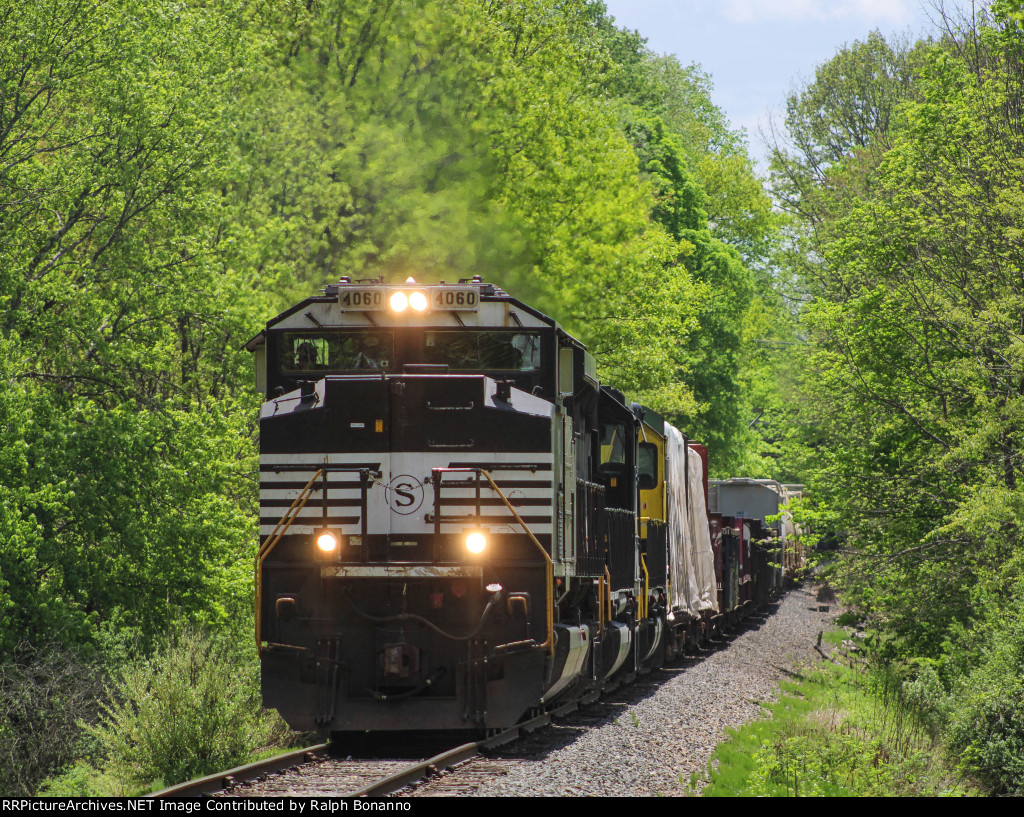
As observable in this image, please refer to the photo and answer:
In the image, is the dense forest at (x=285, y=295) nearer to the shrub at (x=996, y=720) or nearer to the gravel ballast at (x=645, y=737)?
the shrub at (x=996, y=720)

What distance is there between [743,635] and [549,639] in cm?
2047

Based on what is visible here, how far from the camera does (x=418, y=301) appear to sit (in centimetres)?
1132

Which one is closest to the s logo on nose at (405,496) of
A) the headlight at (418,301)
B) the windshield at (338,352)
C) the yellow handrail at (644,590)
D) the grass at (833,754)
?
the windshield at (338,352)

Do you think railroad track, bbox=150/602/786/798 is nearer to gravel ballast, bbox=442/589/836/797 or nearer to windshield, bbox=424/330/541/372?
gravel ballast, bbox=442/589/836/797

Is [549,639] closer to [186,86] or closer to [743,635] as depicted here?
[186,86]

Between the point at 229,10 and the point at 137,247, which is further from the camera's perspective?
the point at 229,10

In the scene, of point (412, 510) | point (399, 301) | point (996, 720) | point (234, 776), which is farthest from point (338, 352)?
point (996, 720)

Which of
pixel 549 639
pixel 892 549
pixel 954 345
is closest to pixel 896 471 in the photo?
pixel 892 549

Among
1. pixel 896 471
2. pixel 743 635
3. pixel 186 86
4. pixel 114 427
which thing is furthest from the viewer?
pixel 743 635

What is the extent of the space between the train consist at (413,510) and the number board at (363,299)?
0.01m

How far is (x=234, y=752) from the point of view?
38.2ft

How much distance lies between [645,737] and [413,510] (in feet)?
11.7

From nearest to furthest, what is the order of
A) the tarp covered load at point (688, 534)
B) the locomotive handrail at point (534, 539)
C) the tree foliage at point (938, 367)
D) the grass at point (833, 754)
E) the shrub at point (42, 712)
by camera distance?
the grass at point (833, 754), the locomotive handrail at point (534, 539), the shrub at point (42, 712), the tree foliage at point (938, 367), the tarp covered load at point (688, 534)

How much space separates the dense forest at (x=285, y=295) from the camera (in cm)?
1648
